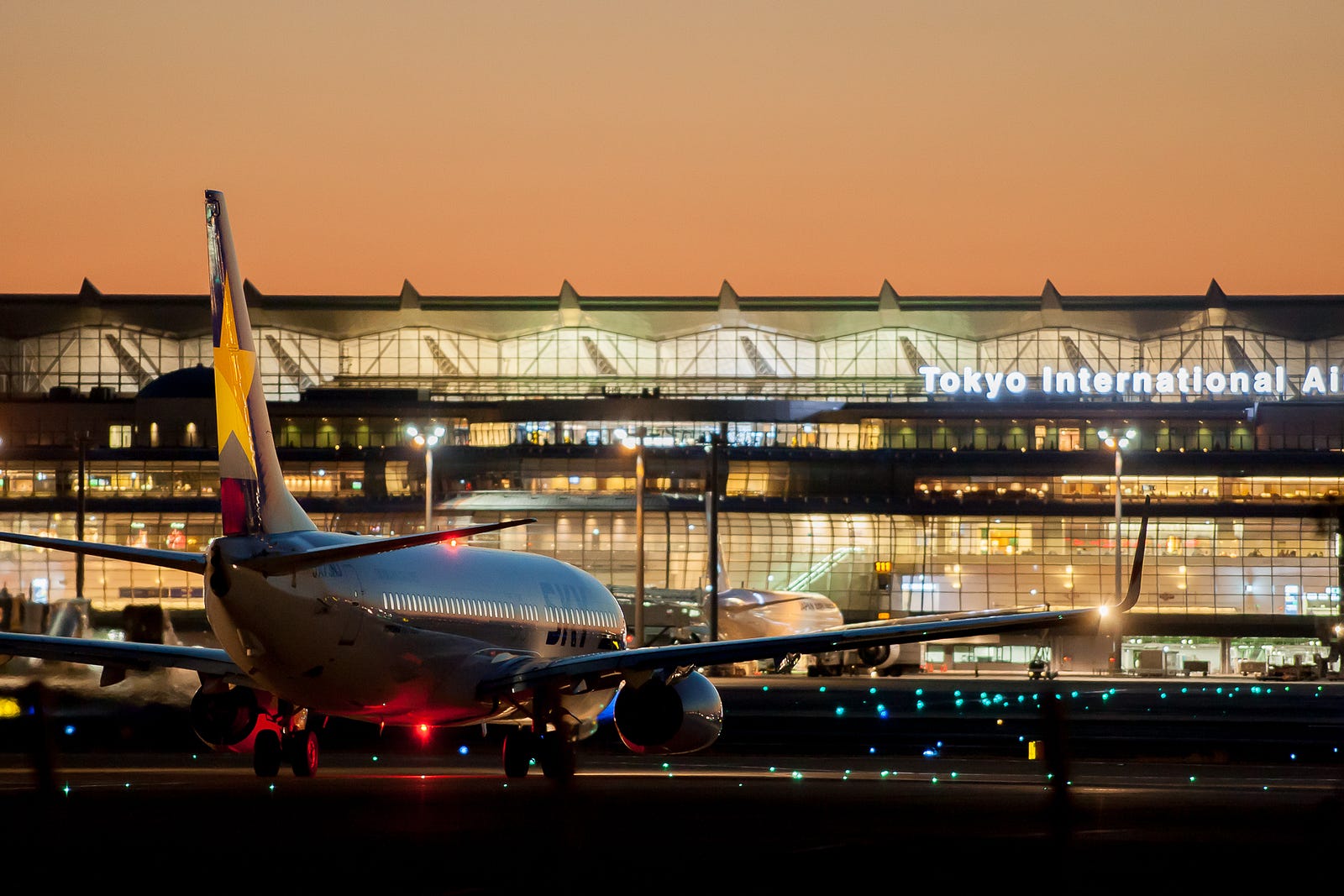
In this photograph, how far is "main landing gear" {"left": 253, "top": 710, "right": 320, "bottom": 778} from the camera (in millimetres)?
28781

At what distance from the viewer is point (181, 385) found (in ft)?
459

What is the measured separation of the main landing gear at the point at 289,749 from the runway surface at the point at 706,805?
329 mm

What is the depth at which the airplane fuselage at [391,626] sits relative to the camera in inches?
987

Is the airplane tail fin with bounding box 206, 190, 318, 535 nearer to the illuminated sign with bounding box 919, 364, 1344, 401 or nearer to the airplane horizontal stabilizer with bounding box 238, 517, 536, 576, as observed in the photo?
the airplane horizontal stabilizer with bounding box 238, 517, 536, 576

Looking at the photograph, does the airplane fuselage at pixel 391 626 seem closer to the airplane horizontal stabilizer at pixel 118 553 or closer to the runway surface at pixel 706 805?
the airplane horizontal stabilizer at pixel 118 553

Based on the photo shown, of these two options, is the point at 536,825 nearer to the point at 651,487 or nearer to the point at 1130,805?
the point at 1130,805

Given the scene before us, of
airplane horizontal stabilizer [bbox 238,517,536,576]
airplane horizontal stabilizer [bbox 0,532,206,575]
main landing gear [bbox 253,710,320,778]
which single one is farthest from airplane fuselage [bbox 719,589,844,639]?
airplane horizontal stabilizer [bbox 238,517,536,576]

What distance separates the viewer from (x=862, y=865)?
648 inches

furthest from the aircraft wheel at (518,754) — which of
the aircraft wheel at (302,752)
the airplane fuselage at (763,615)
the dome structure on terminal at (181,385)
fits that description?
the dome structure on terminal at (181,385)

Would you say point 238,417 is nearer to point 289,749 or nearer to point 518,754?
point 289,749

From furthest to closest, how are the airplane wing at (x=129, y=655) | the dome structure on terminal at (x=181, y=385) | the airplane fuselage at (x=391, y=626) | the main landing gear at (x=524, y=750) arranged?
the dome structure on terminal at (x=181, y=385), the main landing gear at (x=524, y=750), the airplane wing at (x=129, y=655), the airplane fuselage at (x=391, y=626)

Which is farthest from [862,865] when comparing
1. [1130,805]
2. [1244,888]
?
[1130,805]

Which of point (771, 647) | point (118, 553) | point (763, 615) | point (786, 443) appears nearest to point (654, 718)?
point (771, 647)

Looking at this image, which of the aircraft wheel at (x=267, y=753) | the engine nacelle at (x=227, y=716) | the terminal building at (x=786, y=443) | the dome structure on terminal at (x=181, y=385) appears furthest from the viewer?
the dome structure on terminal at (x=181, y=385)
